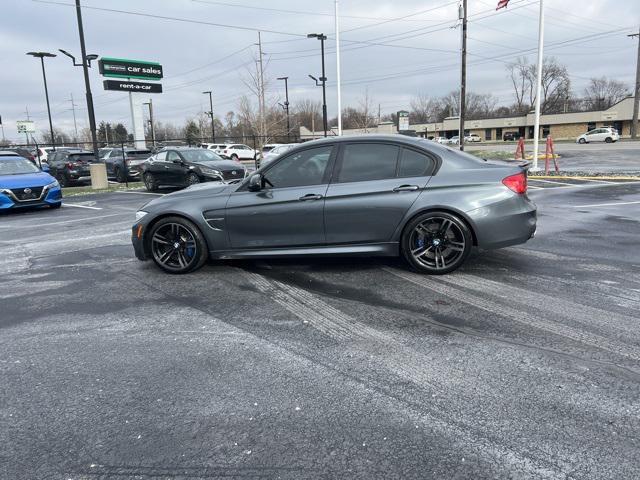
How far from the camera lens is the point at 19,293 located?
561cm

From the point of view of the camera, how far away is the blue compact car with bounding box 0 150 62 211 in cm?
1234

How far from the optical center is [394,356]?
11.9 ft

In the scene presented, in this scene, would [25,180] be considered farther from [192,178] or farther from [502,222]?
[502,222]

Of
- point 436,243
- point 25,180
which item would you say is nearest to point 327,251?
point 436,243

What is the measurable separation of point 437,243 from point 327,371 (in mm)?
2648

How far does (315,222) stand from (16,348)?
3115 mm

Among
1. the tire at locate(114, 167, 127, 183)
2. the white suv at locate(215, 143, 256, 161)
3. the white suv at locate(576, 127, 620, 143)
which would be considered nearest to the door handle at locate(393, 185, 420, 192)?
the tire at locate(114, 167, 127, 183)

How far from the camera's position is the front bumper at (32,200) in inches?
482

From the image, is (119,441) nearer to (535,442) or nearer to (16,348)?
(16,348)

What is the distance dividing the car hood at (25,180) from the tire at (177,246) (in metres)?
8.64

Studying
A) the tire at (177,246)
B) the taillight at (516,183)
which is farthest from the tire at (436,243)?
the tire at (177,246)

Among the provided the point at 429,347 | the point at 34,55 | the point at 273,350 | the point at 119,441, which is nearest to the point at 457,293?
A: the point at 429,347

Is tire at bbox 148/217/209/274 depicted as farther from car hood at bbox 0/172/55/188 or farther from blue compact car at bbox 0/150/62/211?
car hood at bbox 0/172/55/188

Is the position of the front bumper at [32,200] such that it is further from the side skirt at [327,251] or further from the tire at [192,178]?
the side skirt at [327,251]
